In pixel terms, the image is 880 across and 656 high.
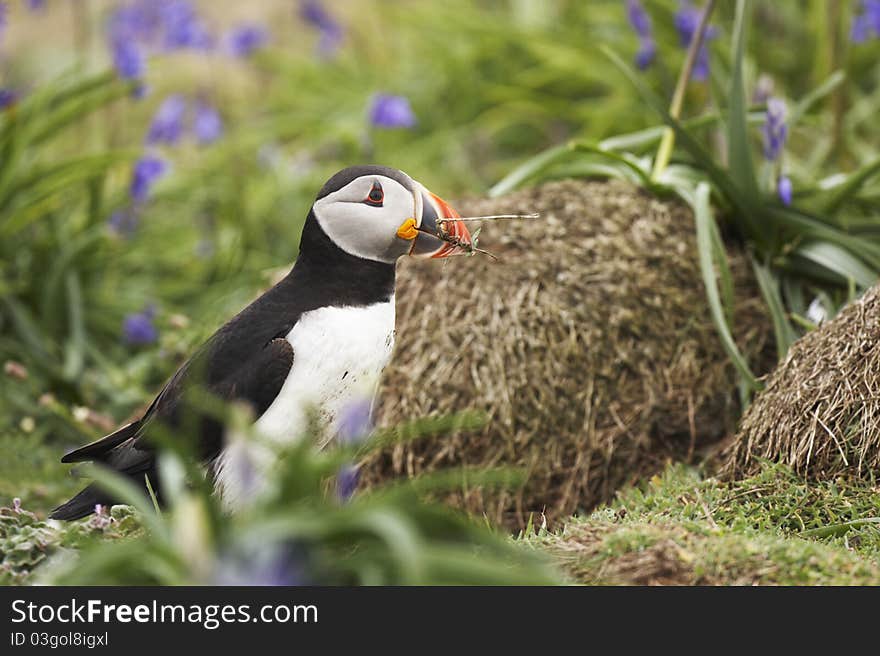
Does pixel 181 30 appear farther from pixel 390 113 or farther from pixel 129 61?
pixel 390 113

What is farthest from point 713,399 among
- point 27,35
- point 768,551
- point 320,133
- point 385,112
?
point 27,35

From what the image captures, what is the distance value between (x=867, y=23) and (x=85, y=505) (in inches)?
151

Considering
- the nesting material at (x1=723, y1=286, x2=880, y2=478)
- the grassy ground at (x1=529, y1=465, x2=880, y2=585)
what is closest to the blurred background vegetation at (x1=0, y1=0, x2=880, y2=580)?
the nesting material at (x1=723, y1=286, x2=880, y2=478)

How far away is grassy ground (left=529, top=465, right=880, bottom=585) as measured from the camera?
227 cm

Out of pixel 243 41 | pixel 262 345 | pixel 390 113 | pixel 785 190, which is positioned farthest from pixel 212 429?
pixel 243 41

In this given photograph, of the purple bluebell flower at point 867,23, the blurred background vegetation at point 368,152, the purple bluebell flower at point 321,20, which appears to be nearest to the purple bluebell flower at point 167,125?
the blurred background vegetation at point 368,152

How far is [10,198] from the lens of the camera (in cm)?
489

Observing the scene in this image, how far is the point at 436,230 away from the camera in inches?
109

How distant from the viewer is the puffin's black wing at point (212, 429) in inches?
109

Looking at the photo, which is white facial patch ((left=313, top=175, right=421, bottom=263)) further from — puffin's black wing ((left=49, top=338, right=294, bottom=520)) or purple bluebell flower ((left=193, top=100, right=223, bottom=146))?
purple bluebell flower ((left=193, top=100, right=223, bottom=146))

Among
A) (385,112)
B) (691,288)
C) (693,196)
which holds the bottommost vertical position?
(691,288)

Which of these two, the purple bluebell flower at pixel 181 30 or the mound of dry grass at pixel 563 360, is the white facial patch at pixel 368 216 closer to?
the mound of dry grass at pixel 563 360
